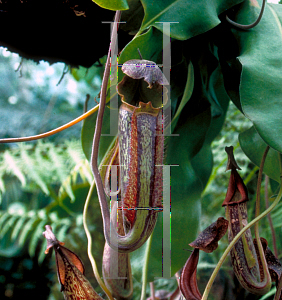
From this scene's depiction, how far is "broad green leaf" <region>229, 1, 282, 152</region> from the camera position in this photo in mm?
296

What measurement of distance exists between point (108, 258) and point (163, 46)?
12.0 inches

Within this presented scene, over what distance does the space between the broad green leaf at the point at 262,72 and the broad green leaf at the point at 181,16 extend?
6 centimetres

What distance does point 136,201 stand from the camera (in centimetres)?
30

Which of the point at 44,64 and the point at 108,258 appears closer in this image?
the point at 108,258

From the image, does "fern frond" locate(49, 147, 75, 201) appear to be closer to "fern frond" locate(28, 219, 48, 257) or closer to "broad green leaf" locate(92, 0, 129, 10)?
"fern frond" locate(28, 219, 48, 257)

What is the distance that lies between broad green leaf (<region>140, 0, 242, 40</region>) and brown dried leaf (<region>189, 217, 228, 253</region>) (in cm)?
24

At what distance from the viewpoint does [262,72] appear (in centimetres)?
33

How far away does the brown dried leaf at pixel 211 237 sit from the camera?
35 centimetres

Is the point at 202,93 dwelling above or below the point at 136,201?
above

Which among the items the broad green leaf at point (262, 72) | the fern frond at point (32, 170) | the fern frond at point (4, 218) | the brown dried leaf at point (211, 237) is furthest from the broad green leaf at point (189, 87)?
the fern frond at point (4, 218)

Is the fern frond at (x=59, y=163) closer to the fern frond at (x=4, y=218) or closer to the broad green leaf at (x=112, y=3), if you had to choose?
the fern frond at (x=4, y=218)

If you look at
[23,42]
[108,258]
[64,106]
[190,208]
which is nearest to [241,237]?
[190,208]

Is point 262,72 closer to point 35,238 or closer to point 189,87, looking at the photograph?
point 189,87

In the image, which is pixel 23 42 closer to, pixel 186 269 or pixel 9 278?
pixel 186 269
